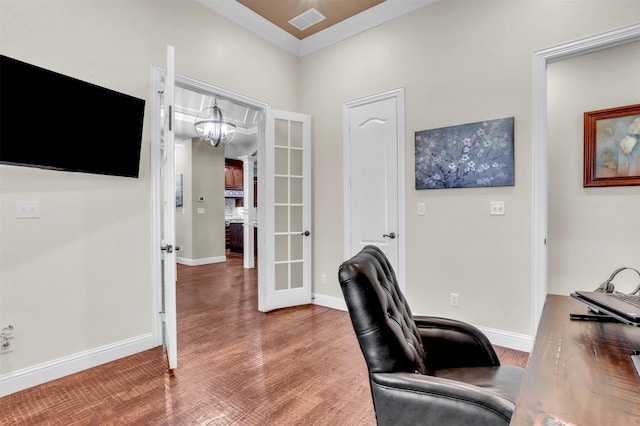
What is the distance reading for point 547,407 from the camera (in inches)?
26.9

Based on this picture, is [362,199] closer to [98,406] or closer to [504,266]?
[504,266]

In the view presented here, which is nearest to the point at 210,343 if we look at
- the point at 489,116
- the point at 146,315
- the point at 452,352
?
the point at 146,315

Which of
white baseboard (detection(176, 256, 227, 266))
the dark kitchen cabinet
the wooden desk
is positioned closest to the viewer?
the wooden desk

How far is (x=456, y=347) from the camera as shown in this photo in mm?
1514

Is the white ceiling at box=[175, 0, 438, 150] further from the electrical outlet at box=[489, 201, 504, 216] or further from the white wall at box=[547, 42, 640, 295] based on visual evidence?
the electrical outlet at box=[489, 201, 504, 216]

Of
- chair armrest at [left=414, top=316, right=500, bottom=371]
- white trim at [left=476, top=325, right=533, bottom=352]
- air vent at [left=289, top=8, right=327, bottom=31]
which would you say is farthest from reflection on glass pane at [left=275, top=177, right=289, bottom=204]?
chair armrest at [left=414, top=316, right=500, bottom=371]

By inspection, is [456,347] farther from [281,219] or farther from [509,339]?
[281,219]

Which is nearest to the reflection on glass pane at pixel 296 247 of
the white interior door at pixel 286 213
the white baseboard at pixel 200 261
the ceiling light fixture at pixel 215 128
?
the white interior door at pixel 286 213

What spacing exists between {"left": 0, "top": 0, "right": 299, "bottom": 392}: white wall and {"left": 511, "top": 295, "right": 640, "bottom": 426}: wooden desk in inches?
109

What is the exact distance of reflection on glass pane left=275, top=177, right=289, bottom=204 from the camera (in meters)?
3.85

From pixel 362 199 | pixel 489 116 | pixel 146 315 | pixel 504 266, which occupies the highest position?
pixel 489 116

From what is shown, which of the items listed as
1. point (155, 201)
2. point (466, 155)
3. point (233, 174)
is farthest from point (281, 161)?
point (233, 174)

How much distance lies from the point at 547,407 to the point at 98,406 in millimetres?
2317

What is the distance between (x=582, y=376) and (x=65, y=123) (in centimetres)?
295
